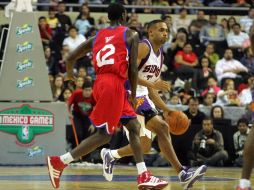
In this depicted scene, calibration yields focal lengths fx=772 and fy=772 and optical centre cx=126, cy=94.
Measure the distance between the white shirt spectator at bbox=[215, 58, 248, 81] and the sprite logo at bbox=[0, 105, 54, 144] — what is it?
5.95 meters

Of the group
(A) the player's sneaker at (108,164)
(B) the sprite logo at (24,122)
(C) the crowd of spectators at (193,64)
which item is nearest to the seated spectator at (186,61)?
(C) the crowd of spectators at (193,64)

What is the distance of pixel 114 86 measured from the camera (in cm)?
836

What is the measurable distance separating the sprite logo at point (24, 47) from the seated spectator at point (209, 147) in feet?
12.2

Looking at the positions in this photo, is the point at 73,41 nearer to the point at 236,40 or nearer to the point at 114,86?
the point at 236,40

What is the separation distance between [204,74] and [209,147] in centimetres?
357

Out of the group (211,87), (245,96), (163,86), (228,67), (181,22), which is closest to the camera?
(163,86)

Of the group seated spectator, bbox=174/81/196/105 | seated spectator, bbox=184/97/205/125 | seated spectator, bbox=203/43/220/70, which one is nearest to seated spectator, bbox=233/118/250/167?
seated spectator, bbox=184/97/205/125

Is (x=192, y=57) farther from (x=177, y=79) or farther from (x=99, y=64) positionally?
(x=99, y=64)

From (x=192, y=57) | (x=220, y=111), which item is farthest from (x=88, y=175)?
(x=192, y=57)

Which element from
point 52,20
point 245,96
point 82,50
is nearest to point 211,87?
point 245,96

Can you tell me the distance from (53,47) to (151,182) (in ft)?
37.0

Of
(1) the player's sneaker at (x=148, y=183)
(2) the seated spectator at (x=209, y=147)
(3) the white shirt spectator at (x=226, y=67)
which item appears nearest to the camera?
(1) the player's sneaker at (x=148, y=183)

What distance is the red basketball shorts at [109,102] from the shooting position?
27.3ft

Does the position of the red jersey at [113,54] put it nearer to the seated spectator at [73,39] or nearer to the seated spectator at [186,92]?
the seated spectator at [186,92]
